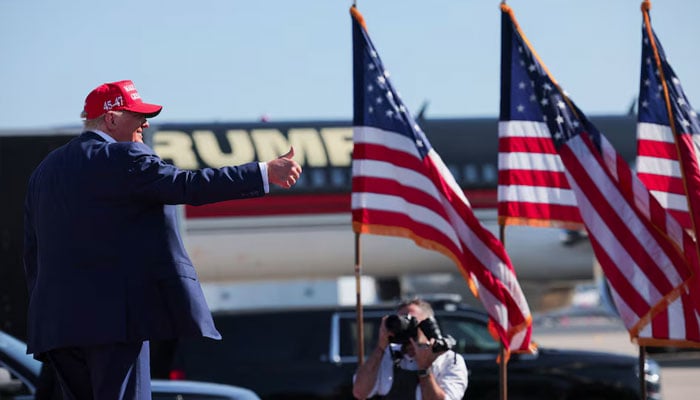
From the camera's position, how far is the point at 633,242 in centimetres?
679

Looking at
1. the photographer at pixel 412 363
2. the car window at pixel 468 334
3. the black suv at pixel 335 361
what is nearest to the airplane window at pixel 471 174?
the black suv at pixel 335 361

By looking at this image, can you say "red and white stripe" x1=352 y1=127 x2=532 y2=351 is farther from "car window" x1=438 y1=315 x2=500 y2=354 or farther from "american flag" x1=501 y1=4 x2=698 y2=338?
"car window" x1=438 y1=315 x2=500 y2=354

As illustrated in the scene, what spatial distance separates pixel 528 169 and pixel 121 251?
147 inches

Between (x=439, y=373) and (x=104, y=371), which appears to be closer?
(x=104, y=371)

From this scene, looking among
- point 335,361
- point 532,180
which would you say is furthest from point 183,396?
point 335,361

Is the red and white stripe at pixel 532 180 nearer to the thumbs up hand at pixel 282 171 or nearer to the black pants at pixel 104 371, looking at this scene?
the thumbs up hand at pixel 282 171

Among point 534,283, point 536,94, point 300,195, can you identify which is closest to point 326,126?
point 300,195

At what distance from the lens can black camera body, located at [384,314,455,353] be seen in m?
5.69

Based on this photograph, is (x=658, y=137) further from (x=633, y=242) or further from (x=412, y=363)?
(x=412, y=363)

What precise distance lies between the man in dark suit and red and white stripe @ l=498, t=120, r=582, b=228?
10.8 feet

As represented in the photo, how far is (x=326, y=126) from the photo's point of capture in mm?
19875

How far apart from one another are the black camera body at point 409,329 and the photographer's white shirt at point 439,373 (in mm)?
191

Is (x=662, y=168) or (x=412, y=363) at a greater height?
(x=662, y=168)

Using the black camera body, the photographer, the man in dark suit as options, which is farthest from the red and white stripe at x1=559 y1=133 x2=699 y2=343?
the man in dark suit
